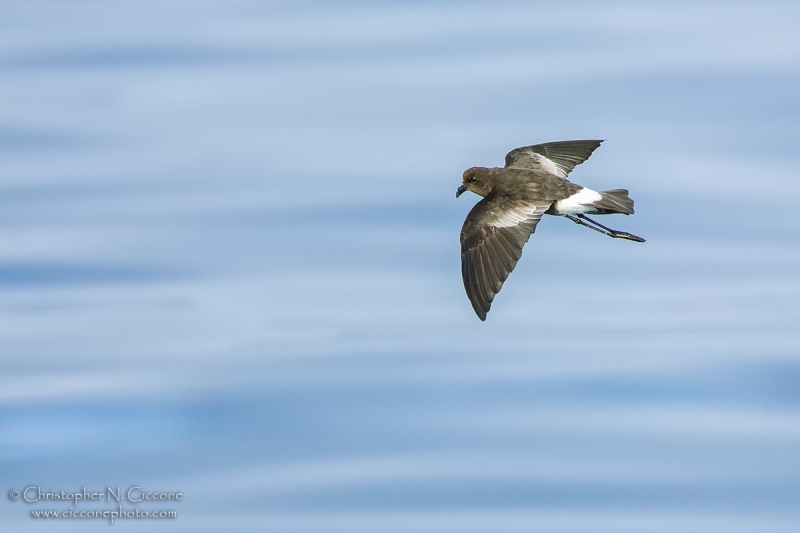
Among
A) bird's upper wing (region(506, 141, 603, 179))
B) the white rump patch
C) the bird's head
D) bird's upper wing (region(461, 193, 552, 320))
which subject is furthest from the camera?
bird's upper wing (region(506, 141, 603, 179))

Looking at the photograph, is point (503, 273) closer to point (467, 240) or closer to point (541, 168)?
point (467, 240)

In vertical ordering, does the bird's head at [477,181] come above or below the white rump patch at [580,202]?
above

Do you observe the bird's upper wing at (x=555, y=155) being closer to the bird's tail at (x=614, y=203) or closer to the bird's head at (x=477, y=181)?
the bird's head at (x=477, y=181)

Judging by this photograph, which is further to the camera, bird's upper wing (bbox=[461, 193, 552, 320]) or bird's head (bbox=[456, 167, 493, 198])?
bird's head (bbox=[456, 167, 493, 198])

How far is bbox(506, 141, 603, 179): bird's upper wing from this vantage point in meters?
17.7

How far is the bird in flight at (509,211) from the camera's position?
564 inches

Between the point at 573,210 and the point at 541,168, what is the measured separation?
1850 mm

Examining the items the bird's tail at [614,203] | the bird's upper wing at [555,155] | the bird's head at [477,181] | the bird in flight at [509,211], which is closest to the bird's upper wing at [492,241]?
the bird in flight at [509,211]

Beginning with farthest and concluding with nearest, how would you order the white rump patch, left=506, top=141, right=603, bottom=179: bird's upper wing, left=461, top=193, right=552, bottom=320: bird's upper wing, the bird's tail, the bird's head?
left=506, top=141, right=603, bottom=179: bird's upper wing < the bird's head < the white rump patch < the bird's tail < left=461, top=193, right=552, bottom=320: bird's upper wing

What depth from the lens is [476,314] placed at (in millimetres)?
Result: 13641

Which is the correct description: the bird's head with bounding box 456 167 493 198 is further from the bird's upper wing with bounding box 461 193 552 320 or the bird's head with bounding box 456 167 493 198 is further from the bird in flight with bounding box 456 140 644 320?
the bird's upper wing with bounding box 461 193 552 320

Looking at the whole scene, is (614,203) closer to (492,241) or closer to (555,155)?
(492,241)

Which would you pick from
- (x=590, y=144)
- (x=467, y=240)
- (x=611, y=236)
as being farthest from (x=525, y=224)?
(x=590, y=144)

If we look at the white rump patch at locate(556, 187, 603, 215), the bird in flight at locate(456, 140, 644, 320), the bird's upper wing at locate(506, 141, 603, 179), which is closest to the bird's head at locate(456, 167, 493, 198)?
the bird in flight at locate(456, 140, 644, 320)
